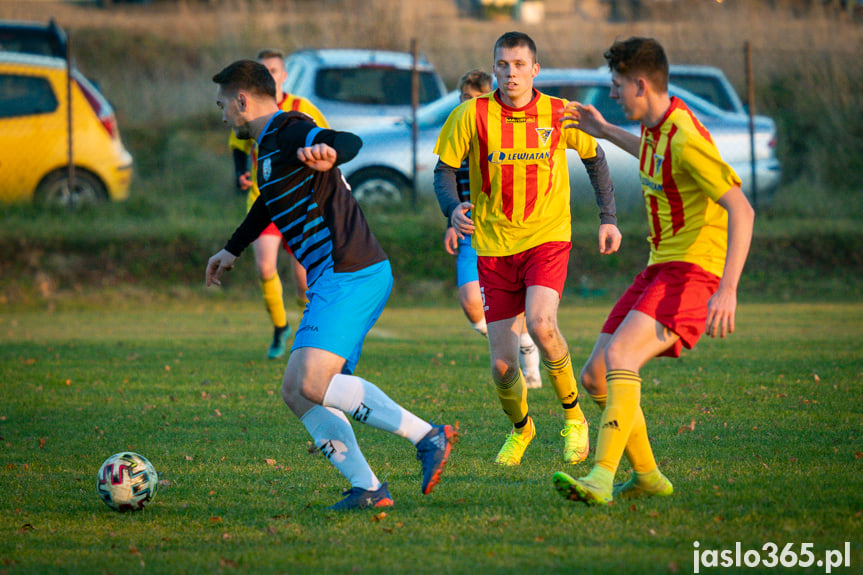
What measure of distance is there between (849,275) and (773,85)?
5.56 meters

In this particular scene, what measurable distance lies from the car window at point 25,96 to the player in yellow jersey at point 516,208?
1068 centimetres

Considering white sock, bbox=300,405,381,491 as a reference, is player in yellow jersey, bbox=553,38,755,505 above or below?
above

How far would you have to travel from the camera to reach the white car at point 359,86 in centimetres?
1470

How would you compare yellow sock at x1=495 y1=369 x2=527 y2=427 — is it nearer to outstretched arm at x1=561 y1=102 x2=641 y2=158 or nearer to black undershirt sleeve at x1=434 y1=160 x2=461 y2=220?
black undershirt sleeve at x1=434 y1=160 x2=461 y2=220

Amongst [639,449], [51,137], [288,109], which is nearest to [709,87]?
[288,109]

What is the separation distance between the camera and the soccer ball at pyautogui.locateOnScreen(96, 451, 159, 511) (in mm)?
4359

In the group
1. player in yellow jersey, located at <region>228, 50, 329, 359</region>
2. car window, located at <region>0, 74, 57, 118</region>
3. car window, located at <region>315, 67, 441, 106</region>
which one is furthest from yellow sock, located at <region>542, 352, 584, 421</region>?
car window, located at <region>0, 74, 57, 118</region>

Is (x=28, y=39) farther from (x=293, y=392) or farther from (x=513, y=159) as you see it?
(x=293, y=392)

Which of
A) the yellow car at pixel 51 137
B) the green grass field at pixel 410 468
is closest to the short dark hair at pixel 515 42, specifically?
the green grass field at pixel 410 468

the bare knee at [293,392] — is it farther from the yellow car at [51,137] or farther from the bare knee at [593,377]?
the yellow car at [51,137]

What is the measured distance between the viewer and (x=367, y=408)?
4.25 metres

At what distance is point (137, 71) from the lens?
20578mm

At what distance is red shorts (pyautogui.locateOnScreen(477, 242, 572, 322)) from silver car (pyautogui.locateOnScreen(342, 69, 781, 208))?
8436 millimetres

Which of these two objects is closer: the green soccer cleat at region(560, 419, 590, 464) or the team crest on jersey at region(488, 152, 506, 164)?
the green soccer cleat at region(560, 419, 590, 464)
